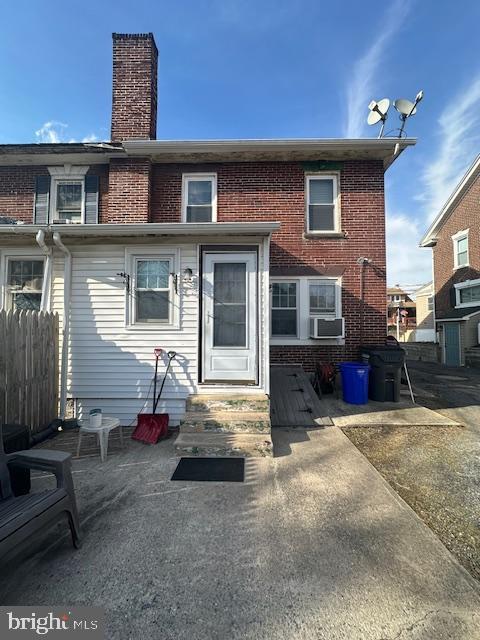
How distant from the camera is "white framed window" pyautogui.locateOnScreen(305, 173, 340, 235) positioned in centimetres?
769

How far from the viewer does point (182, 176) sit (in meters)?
7.67

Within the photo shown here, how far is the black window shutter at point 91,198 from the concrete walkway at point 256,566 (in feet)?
21.6

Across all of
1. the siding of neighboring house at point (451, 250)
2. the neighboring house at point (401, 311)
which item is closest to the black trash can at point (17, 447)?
the siding of neighboring house at point (451, 250)

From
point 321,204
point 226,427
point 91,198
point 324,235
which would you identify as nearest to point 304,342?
point 324,235

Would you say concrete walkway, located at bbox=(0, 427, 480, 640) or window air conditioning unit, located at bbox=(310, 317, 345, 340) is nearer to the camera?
concrete walkway, located at bbox=(0, 427, 480, 640)

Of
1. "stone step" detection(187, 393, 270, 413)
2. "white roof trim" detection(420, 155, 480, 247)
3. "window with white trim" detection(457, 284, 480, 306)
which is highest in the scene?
"white roof trim" detection(420, 155, 480, 247)

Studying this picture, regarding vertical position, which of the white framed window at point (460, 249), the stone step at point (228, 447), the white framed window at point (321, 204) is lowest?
the stone step at point (228, 447)

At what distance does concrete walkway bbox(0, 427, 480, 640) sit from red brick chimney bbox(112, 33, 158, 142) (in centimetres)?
804

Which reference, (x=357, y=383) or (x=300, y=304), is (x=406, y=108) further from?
(x=357, y=383)

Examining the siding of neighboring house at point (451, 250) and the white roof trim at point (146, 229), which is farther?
the siding of neighboring house at point (451, 250)

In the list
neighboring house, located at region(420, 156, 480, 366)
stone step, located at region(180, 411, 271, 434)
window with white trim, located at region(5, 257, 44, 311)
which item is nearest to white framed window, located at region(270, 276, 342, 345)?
stone step, located at region(180, 411, 271, 434)

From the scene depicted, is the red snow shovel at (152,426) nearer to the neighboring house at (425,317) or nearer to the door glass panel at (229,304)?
the door glass panel at (229,304)

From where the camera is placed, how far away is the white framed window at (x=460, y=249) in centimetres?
1534

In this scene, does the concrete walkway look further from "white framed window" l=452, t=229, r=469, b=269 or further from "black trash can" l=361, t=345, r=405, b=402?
"white framed window" l=452, t=229, r=469, b=269
